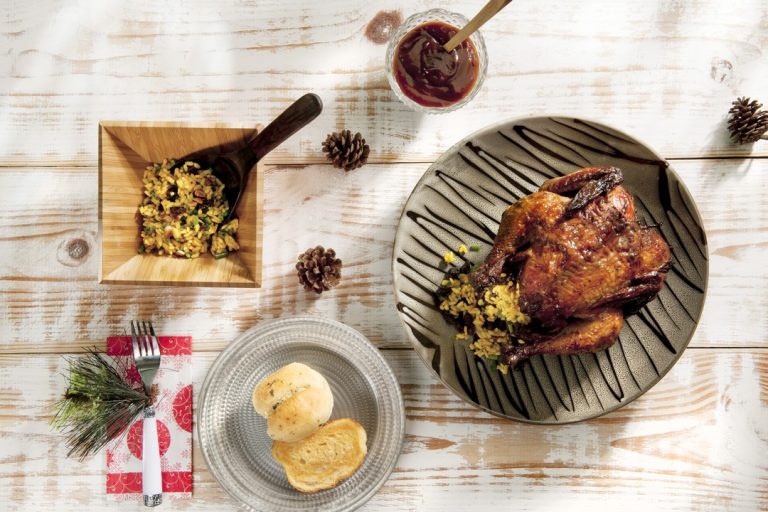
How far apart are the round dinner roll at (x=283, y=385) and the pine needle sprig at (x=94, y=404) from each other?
0.29 m

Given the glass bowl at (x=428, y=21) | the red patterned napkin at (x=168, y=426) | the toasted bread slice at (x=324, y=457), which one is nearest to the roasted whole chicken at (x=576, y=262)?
the glass bowl at (x=428, y=21)

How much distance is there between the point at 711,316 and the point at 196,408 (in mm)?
1197

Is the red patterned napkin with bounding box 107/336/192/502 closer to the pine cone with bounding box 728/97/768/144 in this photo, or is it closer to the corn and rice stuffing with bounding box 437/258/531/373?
the corn and rice stuffing with bounding box 437/258/531/373

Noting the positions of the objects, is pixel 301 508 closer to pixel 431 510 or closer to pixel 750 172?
pixel 431 510

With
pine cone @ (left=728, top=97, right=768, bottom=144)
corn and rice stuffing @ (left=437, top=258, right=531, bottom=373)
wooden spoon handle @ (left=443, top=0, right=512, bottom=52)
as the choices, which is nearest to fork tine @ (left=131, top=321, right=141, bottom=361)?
corn and rice stuffing @ (left=437, top=258, right=531, bottom=373)

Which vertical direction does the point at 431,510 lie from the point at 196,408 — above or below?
below

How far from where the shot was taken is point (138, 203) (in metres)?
1.33

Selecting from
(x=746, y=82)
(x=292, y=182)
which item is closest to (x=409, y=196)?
(x=292, y=182)

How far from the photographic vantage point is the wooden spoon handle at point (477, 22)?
3.46ft

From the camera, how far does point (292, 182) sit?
145 centimetres

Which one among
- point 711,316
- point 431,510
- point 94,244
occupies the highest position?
point 94,244

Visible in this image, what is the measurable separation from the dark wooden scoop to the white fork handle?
497 millimetres

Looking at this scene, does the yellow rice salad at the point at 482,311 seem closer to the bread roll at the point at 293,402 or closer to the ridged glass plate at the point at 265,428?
the ridged glass plate at the point at 265,428

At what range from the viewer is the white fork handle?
4.63 feet
